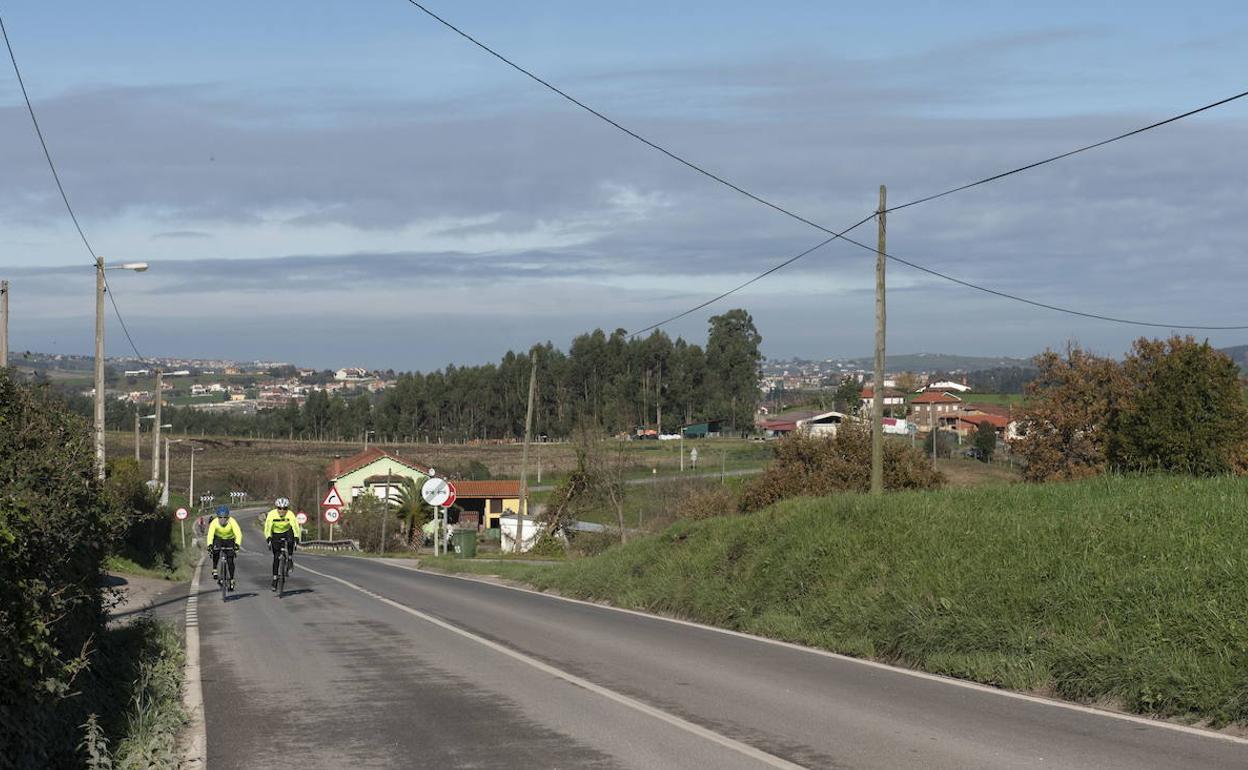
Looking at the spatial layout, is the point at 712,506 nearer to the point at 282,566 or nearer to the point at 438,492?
the point at 438,492

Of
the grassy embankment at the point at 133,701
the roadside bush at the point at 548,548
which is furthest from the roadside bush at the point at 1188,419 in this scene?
the grassy embankment at the point at 133,701

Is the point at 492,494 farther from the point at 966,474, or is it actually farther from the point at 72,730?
the point at 72,730

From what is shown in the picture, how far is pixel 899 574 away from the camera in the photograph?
15227 millimetres

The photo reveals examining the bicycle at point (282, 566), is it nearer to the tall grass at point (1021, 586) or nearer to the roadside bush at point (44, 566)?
the tall grass at point (1021, 586)

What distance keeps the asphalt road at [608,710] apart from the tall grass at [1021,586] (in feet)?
2.06

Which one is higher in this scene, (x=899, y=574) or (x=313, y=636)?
(x=899, y=574)

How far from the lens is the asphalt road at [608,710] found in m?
8.54

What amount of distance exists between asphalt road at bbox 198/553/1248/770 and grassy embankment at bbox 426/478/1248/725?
2.10 feet

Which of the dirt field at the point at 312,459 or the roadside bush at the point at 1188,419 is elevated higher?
the roadside bush at the point at 1188,419

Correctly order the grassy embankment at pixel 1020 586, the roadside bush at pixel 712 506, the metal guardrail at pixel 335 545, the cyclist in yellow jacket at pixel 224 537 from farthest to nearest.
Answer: the metal guardrail at pixel 335 545 < the roadside bush at pixel 712 506 < the cyclist in yellow jacket at pixel 224 537 < the grassy embankment at pixel 1020 586

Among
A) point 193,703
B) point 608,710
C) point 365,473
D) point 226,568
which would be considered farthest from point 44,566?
point 365,473

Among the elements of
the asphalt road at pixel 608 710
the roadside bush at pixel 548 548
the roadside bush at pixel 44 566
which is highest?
the roadside bush at pixel 44 566

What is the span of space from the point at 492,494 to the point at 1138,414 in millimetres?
62811

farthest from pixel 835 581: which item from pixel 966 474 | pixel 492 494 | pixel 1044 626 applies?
pixel 492 494
